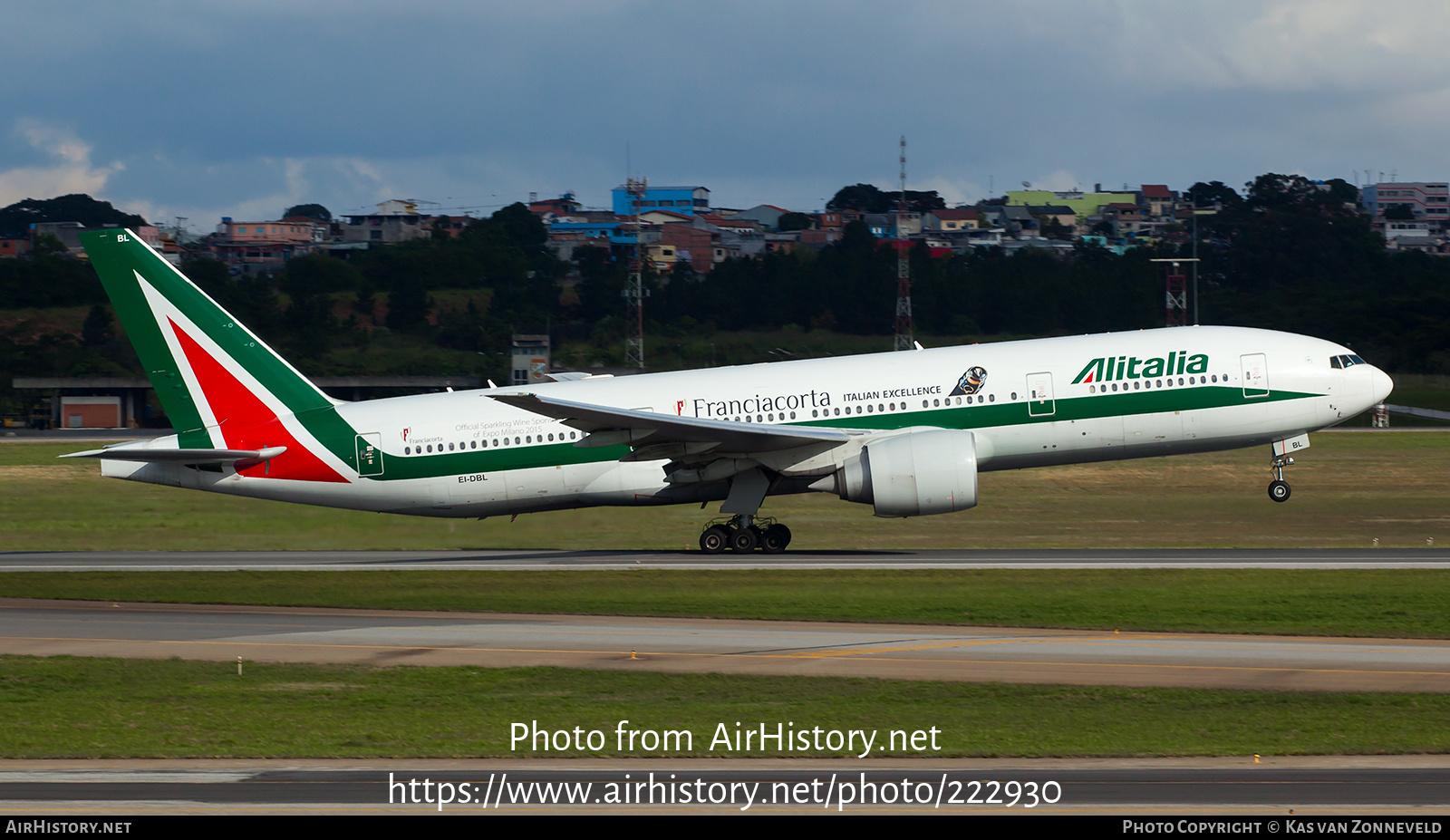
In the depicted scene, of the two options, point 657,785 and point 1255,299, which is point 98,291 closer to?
point 1255,299

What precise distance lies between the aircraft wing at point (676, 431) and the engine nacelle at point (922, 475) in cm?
137

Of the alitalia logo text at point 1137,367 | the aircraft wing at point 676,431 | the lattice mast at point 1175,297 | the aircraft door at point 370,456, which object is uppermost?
the lattice mast at point 1175,297

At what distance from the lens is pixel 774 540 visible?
3434 centimetres

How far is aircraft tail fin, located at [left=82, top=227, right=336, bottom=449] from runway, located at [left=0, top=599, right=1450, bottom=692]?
28.9 ft

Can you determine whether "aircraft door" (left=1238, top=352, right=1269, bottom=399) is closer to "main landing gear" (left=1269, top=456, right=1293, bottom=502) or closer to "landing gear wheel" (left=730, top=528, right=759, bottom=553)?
"main landing gear" (left=1269, top=456, right=1293, bottom=502)

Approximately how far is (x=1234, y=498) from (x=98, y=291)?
10633 centimetres

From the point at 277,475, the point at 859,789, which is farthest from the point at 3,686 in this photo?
the point at 277,475

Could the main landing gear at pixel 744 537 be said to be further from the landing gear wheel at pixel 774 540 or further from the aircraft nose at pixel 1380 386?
the aircraft nose at pixel 1380 386

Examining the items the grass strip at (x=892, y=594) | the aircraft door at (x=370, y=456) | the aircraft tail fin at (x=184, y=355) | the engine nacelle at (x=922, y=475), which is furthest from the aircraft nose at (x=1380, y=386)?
the aircraft tail fin at (x=184, y=355)

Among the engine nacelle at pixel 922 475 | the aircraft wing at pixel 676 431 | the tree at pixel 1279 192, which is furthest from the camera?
the tree at pixel 1279 192

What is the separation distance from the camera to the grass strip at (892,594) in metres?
24.1

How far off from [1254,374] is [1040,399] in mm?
5192

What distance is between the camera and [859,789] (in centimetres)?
1362

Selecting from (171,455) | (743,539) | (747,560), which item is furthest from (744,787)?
(171,455)
